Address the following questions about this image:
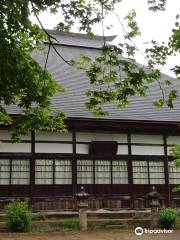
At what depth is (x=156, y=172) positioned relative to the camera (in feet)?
62.7

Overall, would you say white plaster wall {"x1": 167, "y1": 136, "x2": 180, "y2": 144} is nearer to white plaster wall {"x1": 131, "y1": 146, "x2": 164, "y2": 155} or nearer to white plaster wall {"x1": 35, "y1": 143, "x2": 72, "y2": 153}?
white plaster wall {"x1": 131, "y1": 146, "x2": 164, "y2": 155}

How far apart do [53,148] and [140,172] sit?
4.22 metres

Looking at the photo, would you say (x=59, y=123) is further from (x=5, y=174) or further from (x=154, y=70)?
(x=5, y=174)

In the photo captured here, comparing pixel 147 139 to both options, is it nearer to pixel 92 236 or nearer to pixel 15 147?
pixel 15 147

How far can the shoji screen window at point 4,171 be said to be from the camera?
55.7 feet

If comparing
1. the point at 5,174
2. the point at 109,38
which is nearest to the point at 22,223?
the point at 5,174

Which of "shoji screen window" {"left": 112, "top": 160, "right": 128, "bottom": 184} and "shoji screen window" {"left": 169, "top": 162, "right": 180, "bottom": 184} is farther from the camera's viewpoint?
"shoji screen window" {"left": 169, "top": 162, "right": 180, "bottom": 184}

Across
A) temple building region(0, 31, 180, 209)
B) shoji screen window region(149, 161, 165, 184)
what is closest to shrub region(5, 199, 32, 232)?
temple building region(0, 31, 180, 209)

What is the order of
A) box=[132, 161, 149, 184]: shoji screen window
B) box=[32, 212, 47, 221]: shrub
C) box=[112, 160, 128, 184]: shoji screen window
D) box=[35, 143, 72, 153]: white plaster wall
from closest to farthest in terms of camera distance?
box=[32, 212, 47, 221]: shrub
box=[35, 143, 72, 153]: white plaster wall
box=[112, 160, 128, 184]: shoji screen window
box=[132, 161, 149, 184]: shoji screen window

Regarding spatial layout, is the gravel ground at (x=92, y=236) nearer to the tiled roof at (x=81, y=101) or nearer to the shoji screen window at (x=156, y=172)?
the shoji screen window at (x=156, y=172)

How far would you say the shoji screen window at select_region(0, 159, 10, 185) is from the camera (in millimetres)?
16969

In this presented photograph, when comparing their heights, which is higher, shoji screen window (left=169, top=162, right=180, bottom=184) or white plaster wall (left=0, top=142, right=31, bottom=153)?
white plaster wall (left=0, top=142, right=31, bottom=153)

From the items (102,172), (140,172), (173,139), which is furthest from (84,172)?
(173,139)

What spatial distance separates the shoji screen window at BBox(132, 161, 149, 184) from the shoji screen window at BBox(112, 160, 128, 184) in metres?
0.46
